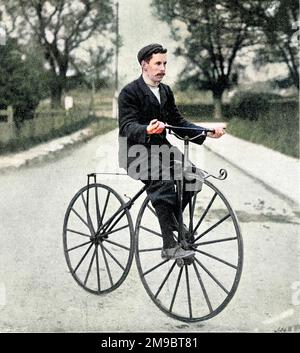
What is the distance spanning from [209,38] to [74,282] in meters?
2.71

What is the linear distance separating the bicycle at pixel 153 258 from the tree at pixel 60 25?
1222 millimetres

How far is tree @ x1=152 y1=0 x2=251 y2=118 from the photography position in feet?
18.9

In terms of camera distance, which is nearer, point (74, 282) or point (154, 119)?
point (154, 119)

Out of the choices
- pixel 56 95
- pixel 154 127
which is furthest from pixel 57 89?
pixel 154 127

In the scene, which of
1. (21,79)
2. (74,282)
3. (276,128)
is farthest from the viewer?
(276,128)

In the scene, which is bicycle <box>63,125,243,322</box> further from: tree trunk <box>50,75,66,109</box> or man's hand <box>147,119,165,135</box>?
tree trunk <box>50,75,66,109</box>

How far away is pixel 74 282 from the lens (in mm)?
5012

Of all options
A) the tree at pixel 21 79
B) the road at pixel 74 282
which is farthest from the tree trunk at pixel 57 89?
the road at pixel 74 282

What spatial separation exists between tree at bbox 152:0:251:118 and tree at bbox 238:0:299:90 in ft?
0.50

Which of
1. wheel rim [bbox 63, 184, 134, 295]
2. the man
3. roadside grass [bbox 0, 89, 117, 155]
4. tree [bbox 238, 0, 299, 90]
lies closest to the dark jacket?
the man

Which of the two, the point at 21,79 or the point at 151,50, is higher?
the point at 151,50

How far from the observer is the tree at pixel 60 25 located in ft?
18.7

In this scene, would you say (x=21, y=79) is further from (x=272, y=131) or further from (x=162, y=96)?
(x=272, y=131)
